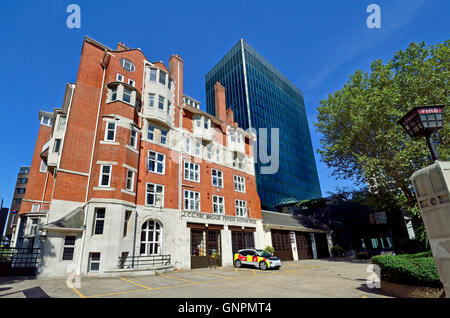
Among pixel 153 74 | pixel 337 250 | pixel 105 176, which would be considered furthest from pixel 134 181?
pixel 337 250

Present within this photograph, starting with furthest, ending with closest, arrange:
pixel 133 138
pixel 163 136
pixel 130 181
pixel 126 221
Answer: pixel 163 136, pixel 133 138, pixel 130 181, pixel 126 221

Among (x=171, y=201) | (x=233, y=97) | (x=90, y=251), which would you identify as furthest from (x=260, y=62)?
(x=90, y=251)

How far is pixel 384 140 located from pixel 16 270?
31.4 metres

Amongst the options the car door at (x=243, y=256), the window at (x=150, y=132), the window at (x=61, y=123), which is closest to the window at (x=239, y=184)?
the car door at (x=243, y=256)

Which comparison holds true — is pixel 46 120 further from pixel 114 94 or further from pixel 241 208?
pixel 241 208

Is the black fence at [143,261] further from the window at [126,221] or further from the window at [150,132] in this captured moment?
A: the window at [150,132]

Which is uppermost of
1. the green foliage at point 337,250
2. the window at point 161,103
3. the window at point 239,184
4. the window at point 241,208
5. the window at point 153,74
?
the window at point 153,74

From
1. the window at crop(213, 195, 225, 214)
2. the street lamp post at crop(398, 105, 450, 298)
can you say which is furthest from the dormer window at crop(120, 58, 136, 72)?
the street lamp post at crop(398, 105, 450, 298)

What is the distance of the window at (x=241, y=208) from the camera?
29.3 m

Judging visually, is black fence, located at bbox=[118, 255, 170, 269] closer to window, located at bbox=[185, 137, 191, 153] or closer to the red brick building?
the red brick building

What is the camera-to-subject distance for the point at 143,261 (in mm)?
19203

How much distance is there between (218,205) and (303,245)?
1575 cm

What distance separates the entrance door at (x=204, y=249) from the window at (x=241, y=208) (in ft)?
16.3

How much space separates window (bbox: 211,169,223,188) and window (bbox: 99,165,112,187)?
39.2 ft
